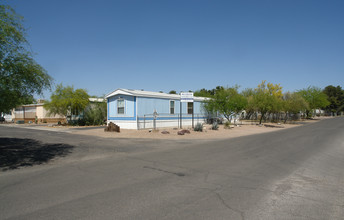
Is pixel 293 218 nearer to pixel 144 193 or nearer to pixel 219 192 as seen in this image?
pixel 219 192

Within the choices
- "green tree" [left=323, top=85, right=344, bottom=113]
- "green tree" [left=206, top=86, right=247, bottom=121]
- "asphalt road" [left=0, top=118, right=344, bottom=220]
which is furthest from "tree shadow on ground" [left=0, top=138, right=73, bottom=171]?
"green tree" [left=323, top=85, right=344, bottom=113]

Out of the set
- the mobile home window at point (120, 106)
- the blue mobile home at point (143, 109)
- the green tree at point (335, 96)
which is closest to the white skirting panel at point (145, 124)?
the blue mobile home at point (143, 109)

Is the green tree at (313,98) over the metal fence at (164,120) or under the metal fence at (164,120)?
over

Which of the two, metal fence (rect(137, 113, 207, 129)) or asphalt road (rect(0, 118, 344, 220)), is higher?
metal fence (rect(137, 113, 207, 129))

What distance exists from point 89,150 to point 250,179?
739cm

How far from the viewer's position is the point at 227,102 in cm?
2602

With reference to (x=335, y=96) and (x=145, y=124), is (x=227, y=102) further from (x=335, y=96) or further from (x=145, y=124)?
(x=335, y=96)

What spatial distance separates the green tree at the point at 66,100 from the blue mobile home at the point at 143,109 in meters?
5.25

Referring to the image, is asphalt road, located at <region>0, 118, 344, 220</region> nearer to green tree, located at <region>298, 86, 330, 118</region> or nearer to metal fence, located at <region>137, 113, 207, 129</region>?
metal fence, located at <region>137, 113, 207, 129</region>

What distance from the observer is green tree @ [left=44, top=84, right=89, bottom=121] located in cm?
2542

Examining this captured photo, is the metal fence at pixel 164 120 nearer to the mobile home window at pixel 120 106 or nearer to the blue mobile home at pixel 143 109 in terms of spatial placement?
the blue mobile home at pixel 143 109

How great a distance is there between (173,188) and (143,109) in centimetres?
1556

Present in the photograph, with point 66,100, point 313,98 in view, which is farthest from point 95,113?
point 313,98

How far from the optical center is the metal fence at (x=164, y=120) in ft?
67.1
